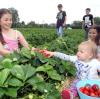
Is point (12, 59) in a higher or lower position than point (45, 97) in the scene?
higher

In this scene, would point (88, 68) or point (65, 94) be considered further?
point (88, 68)

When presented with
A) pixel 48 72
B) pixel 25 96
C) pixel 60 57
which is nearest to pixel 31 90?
pixel 25 96

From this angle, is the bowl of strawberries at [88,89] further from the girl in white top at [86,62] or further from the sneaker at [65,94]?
the girl in white top at [86,62]

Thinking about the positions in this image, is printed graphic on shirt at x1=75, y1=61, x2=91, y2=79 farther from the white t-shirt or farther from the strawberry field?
the strawberry field

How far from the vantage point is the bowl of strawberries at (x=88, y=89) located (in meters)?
4.27

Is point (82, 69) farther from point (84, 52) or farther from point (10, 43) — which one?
point (10, 43)

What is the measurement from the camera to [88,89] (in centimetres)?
439

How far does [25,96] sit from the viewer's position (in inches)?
153

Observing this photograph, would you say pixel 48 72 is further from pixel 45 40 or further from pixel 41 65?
pixel 45 40

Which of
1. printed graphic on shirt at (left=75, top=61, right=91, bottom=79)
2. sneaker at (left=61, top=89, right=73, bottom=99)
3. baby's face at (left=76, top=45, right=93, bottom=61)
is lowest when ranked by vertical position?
sneaker at (left=61, top=89, right=73, bottom=99)

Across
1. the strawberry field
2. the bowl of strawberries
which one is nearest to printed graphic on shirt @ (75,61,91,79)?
the bowl of strawberries

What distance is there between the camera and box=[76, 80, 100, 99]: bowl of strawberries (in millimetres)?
4270

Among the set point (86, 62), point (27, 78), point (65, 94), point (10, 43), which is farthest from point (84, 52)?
point (10, 43)

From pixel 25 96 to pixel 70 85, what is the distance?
109 cm
